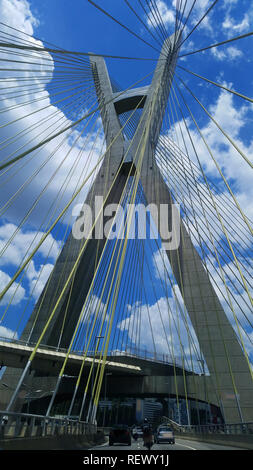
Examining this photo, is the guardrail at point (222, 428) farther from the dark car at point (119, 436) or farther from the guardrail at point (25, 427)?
the guardrail at point (25, 427)

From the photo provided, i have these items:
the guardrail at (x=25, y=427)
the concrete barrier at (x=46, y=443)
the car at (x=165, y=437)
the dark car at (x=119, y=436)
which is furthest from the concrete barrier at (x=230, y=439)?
the guardrail at (x=25, y=427)

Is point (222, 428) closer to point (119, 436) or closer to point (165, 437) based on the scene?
point (165, 437)

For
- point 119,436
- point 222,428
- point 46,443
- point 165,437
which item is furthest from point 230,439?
point 46,443

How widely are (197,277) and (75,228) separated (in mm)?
8826

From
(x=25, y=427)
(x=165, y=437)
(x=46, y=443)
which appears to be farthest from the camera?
(x=165, y=437)

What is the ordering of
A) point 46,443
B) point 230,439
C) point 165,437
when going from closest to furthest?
1. point 46,443
2. point 230,439
3. point 165,437

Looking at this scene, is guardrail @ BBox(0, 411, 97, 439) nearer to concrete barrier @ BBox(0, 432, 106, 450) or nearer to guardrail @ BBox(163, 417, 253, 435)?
concrete barrier @ BBox(0, 432, 106, 450)

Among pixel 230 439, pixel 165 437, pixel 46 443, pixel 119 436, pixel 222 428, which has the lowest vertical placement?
pixel 46 443

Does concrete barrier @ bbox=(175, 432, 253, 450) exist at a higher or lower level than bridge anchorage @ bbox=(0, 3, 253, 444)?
lower

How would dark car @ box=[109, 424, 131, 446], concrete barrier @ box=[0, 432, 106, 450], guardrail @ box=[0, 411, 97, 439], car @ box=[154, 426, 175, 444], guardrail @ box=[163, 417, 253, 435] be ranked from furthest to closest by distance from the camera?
1. car @ box=[154, 426, 175, 444]
2. dark car @ box=[109, 424, 131, 446]
3. guardrail @ box=[163, 417, 253, 435]
4. guardrail @ box=[0, 411, 97, 439]
5. concrete barrier @ box=[0, 432, 106, 450]

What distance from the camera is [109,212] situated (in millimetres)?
24484

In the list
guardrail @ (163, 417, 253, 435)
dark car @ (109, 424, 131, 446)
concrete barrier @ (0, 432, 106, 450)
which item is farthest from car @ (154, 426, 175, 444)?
concrete barrier @ (0, 432, 106, 450)

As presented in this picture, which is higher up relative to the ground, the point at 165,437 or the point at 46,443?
the point at 165,437
